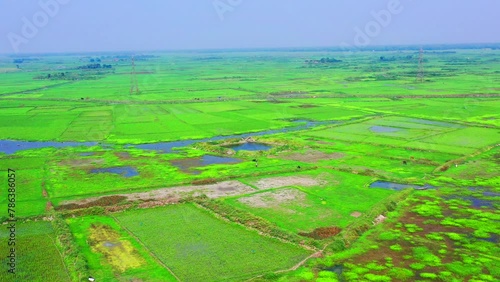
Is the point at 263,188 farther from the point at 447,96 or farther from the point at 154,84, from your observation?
the point at 154,84

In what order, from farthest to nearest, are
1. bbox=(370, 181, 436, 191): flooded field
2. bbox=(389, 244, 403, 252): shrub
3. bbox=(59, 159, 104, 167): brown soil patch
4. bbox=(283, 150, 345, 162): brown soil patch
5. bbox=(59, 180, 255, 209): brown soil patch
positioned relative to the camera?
bbox=(283, 150, 345, 162): brown soil patch → bbox=(59, 159, 104, 167): brown soil patch → bbox=(370, 181, 436, 191): flooded field → bbox=(59, 180, 255, 209): brown soil patch → bbox=(389, 244, 403, 252): shrub

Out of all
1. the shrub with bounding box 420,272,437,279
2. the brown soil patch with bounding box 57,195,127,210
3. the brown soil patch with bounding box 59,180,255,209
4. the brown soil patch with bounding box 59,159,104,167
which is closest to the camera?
the shrub with bounding box 420,272,437,279

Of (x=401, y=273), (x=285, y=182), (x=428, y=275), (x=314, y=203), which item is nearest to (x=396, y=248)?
(x=401, y=273)

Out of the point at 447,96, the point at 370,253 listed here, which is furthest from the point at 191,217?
the point at 447,96

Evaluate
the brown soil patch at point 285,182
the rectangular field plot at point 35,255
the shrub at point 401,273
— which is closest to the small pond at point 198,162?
the brown soil patch at point 285,182

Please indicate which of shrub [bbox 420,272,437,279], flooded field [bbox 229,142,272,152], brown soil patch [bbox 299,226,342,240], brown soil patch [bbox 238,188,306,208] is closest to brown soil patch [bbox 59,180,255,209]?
brown soil patch [bbox 238,188,306,208]

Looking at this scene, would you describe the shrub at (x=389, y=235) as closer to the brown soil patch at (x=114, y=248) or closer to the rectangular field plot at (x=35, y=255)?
the brown soil patch at (x=114, y=248)

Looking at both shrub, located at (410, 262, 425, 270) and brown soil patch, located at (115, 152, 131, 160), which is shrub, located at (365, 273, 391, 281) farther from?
brown soil patch, located at (115, 152, 131, 160)
